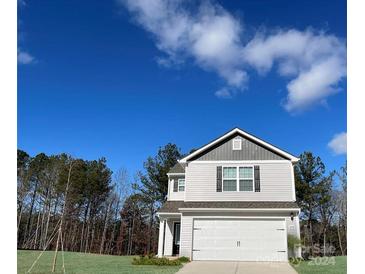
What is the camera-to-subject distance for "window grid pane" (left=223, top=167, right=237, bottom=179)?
16.6m

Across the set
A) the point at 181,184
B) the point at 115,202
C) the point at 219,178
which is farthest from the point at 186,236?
the point at 115,202

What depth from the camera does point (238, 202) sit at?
52.1 feet

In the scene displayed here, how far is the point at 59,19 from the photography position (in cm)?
944

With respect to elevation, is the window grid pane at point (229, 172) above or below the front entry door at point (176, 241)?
above

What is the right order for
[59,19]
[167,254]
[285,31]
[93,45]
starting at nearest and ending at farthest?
[59,19] < [285,31] < [93,45] < [167,254]

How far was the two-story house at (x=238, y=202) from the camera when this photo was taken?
15.1 m

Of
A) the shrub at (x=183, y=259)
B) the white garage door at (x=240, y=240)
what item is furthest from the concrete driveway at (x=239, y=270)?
the white garage door at (x=240, y=240)

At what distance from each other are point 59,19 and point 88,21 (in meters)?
0.88

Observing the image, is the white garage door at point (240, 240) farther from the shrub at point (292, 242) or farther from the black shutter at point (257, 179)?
the black shutter at point (257, 179)

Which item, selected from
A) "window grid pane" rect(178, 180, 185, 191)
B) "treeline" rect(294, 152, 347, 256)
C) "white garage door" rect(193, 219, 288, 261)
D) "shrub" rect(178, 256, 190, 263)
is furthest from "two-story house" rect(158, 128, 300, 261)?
"treeline" rect(294, 152, 347, 256)

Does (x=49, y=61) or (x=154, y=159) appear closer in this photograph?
(x=49, y=61)

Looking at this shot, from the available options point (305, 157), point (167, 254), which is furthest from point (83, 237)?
point (305, 157)
